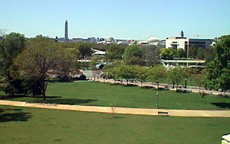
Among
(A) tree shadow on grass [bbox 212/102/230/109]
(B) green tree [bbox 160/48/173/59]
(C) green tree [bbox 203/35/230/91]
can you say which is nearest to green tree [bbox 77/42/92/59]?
(B) green tree [bbox 160/48/173/59]

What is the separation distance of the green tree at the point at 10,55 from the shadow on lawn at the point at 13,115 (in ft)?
32.7

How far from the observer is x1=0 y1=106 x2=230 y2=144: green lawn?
18828 mm

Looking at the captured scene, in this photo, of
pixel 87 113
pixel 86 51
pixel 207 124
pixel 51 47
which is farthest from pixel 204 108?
pixel 86 51

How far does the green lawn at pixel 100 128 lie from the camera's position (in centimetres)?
1883

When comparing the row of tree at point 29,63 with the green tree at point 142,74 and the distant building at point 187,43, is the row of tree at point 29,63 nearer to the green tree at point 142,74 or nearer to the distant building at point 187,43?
the green tree at point 142,74

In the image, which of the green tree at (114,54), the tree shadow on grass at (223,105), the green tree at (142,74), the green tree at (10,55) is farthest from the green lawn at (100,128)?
the green tree at (114,54)

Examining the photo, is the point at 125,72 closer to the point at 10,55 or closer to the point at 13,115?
the point at 10,55

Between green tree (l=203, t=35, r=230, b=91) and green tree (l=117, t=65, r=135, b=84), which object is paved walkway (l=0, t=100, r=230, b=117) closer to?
green tree (l=203, t=35, r=230, b=91)

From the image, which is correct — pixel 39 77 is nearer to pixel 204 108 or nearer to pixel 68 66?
pixel 68 66

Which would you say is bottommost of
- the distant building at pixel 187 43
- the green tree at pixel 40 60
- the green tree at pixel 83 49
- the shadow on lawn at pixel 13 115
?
the shadow on lawn at pixel 13 115

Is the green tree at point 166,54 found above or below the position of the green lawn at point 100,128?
above

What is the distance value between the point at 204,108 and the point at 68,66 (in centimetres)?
1796

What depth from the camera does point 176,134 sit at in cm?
2127

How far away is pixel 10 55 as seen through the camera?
40.6 meters
